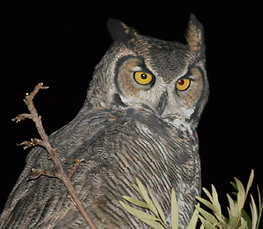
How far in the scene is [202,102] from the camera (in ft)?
6.19

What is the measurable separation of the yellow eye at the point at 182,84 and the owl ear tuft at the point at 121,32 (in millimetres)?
333

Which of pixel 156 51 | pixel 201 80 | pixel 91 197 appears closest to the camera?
pixel 91 197

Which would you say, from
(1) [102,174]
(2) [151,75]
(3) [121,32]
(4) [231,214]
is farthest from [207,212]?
(3) [121,32]

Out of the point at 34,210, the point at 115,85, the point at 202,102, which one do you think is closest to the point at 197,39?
the point at 202,102

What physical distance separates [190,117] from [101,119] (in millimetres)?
538

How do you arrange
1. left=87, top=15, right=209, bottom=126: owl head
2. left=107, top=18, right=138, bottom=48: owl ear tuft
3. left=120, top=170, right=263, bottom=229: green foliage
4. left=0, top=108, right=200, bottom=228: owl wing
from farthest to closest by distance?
left=107, top=18, right=138, bottom=48: owl ear tuft → left=87, top=15, right=209, bottom=126: owl head → left=0, top=108, right=200, bottom=228: owl wing → left=120, top=170, right=263, bottom=229: green foliage

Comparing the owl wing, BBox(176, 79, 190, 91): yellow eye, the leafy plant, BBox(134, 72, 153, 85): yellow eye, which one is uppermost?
BBox(134, 72, 153, 85): yellow eye

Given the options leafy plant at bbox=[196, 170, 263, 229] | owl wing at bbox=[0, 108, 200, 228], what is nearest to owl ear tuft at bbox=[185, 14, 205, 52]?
owl wing at bbox=[0, 108, 200, 228]

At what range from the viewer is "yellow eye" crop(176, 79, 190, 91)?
1.74 meters

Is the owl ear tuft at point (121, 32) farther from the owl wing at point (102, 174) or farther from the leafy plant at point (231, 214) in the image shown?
the leafy plant at point (231, 214)

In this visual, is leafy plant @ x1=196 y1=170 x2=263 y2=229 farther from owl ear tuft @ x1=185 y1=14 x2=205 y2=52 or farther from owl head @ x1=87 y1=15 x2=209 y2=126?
owl ear tuft @ x1=185 y1=14 x2=205 y2=52

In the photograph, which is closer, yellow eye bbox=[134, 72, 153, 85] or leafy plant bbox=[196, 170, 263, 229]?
leafy plant bbox=[196, 170, 263, 229]

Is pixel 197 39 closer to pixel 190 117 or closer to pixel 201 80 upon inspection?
pixel 201 80

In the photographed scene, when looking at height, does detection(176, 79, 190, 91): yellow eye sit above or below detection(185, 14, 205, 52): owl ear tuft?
below
